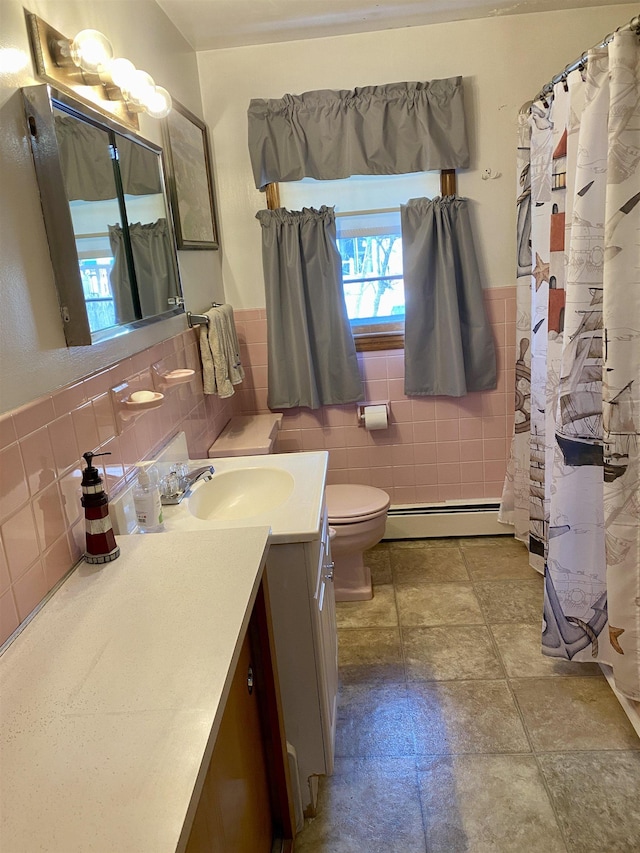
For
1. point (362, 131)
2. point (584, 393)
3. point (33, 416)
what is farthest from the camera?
point (362, 131)

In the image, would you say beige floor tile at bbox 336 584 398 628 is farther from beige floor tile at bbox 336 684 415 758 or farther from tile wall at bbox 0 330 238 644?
tile wall at bbox 0 330 238 644

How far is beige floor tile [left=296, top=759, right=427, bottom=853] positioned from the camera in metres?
1.58

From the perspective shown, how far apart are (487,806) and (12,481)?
1452 mm

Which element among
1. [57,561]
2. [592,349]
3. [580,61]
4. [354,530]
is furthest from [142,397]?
[580,61]

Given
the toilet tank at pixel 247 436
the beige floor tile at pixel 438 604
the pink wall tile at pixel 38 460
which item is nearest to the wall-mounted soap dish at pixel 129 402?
the pink wall tile at pixel 38 460

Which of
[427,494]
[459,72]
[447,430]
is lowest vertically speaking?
[427,494]

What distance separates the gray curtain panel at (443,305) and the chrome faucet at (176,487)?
143cm

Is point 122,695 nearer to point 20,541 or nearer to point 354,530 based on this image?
point 20,541

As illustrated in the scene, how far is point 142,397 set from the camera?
159 centimetres

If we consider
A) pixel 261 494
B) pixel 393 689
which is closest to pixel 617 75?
pixel 261 494

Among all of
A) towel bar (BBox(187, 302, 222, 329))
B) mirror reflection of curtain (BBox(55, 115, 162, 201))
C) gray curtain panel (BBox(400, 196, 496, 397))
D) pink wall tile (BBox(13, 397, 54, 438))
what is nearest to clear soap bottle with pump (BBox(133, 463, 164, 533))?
pink wall tile (BBox(13, 397, 54, 438))

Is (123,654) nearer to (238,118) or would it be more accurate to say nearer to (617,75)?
(617,75)

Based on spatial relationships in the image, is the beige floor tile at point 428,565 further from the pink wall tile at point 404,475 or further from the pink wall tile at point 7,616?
the pink wall tile at point 7,616

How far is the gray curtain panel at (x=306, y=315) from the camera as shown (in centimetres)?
279
